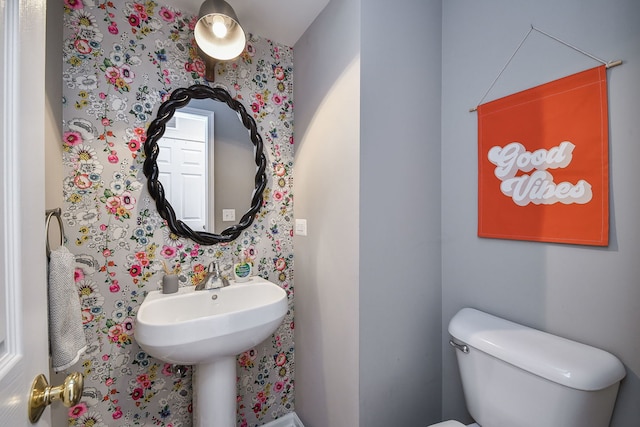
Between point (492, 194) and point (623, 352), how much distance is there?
0.63m

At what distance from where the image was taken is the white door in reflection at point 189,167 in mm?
1320

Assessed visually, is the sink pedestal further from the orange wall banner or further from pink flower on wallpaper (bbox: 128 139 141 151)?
the orange wall banner

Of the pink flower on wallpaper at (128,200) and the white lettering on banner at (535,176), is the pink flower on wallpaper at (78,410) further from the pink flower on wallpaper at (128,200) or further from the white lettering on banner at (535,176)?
the white lettering on banner at (535,176)

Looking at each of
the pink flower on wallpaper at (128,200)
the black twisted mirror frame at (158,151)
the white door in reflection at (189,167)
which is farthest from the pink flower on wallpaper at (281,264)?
the pink flower on wallpaper at (128,200)

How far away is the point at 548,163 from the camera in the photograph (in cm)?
97

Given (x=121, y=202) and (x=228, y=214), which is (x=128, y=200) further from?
(x=228, y=214)

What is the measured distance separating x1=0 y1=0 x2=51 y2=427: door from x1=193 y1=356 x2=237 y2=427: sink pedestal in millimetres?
734

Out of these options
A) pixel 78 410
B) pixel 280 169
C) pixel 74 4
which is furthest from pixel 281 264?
pixel 74 4

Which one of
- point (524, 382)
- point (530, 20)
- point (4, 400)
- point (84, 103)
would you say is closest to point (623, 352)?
point (524, 382)

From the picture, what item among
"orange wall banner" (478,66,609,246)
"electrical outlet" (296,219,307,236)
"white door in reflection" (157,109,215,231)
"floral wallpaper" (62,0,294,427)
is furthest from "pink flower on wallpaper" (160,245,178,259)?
"orange wall banner" (478,66,609,246)

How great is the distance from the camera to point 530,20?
1.01 m

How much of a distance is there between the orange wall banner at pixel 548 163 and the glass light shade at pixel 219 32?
1.18 metres

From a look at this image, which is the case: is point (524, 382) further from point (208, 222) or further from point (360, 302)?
point (208, 222)

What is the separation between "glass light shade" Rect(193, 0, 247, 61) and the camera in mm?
1159
